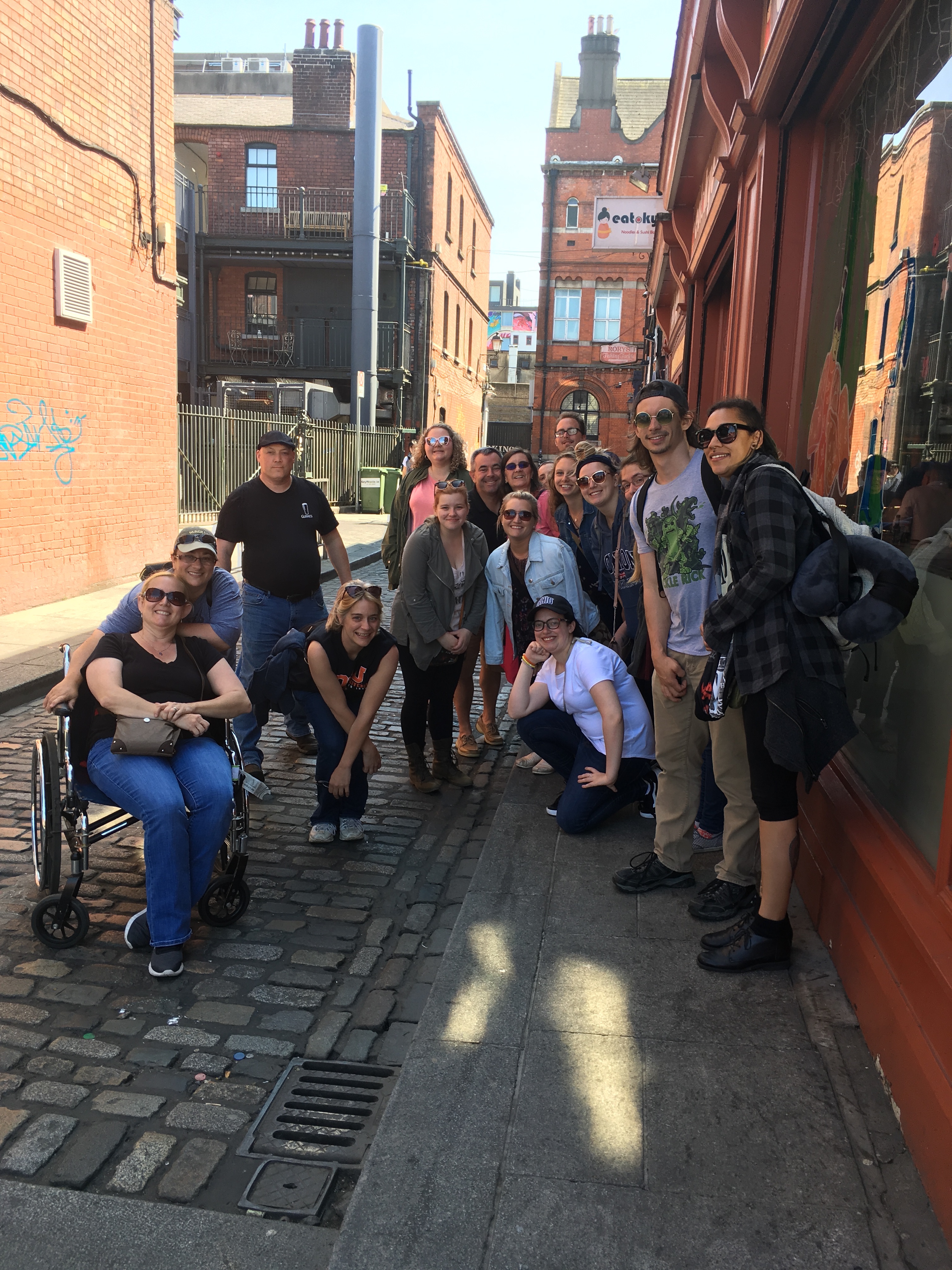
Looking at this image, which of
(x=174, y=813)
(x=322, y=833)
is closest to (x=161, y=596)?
(x=174, y=813)

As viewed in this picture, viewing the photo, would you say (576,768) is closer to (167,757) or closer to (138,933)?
(167,757)

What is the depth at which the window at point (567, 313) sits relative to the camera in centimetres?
4219

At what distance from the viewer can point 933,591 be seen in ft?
9.83

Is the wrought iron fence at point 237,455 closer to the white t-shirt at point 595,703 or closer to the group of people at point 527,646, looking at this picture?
the group of people at point 527,646

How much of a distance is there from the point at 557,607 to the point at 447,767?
138cm

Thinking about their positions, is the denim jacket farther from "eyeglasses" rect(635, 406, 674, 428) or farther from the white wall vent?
the white wall vent

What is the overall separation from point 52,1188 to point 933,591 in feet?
9.48

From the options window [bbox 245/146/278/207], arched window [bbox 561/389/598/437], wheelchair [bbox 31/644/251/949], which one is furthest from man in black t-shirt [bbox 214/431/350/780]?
arched window [bbox 561/389/598/437]

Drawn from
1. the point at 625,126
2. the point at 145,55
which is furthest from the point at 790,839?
the point at 625,126

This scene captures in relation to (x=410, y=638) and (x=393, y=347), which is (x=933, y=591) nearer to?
(x=410, y=638)

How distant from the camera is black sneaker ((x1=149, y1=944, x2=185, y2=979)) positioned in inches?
137

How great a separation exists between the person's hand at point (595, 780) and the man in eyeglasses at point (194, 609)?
173 cm

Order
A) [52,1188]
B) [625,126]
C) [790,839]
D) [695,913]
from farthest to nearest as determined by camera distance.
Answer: [625,126]
[695,913]
[790,839]
[52,1188]

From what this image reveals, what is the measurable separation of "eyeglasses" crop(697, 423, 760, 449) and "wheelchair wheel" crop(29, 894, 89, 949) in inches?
110
